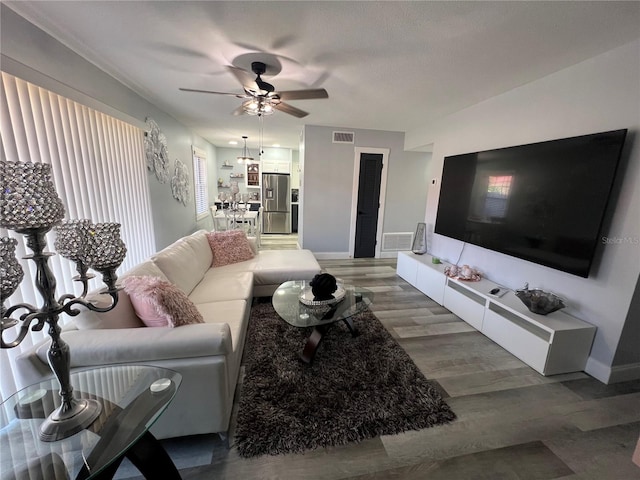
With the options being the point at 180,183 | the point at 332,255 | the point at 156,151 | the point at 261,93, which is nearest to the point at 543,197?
the point at 261,93

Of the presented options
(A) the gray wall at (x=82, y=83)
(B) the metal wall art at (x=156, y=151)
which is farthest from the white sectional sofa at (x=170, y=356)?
(B) the metal wall art at (x=156, y=151)

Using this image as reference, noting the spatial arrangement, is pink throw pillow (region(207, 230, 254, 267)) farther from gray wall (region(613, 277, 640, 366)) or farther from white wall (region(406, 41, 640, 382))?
gray wall (region(613, 277, 640, 366))

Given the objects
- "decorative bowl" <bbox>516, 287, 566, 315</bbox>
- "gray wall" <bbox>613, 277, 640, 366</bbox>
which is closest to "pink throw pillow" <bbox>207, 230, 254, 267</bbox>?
"decorative bowl" <bbox>516, 287, 566, 315</bbox>

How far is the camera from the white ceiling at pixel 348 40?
1.55 meters

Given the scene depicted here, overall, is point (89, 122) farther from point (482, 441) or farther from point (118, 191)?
point (482, 441)

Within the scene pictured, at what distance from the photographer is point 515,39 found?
5.90ft

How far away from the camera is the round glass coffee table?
6.85 ft

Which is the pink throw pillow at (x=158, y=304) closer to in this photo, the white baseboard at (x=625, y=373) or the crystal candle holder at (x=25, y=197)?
the crystal candle holder at (x=25, y=197)

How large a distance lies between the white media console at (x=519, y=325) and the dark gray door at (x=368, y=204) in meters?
1.97

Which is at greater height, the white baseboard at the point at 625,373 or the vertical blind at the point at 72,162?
the vertical blind at the point at 72,162

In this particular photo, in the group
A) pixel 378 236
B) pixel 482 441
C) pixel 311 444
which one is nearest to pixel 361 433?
pixel 311 444

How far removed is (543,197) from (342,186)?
307cm

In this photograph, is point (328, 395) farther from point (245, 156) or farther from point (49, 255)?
point (245, 156)

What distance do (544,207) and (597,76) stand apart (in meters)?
1.02
